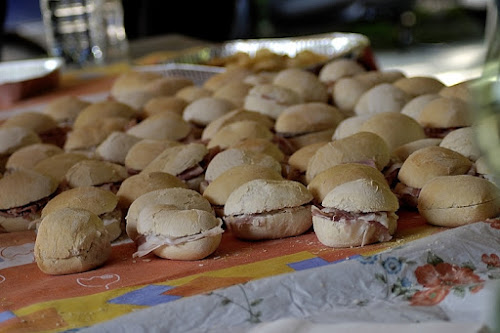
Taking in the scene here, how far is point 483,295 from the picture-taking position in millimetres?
863

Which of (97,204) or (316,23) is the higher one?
(97,204)

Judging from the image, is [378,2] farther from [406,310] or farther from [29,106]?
[406,310]

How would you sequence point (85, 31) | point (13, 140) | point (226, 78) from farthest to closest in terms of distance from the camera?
point (85, 31) < point (226, 78) < point (13, 140)

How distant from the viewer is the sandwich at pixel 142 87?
6.38ft

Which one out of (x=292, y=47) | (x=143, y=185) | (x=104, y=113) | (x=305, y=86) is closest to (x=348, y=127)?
(x=305, y=86)

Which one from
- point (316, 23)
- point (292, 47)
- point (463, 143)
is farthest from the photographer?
point (316, 23)

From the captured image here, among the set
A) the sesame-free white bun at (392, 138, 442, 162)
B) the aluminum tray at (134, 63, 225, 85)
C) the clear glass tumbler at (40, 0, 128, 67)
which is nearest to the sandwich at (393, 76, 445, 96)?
the sesame-free white bun at (392, 138, 442, 162)

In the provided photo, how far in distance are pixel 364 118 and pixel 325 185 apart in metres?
0.34

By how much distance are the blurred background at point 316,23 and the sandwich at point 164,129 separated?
9.54ft

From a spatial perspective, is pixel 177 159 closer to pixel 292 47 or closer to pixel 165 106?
pixel 165 106

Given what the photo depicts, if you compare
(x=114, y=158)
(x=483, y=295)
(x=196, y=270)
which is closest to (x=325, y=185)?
(x=196, y=270)

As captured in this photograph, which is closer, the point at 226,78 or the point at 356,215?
the point at 356,215

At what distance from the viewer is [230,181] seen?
1.23 m

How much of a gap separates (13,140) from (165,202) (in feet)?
2.02
